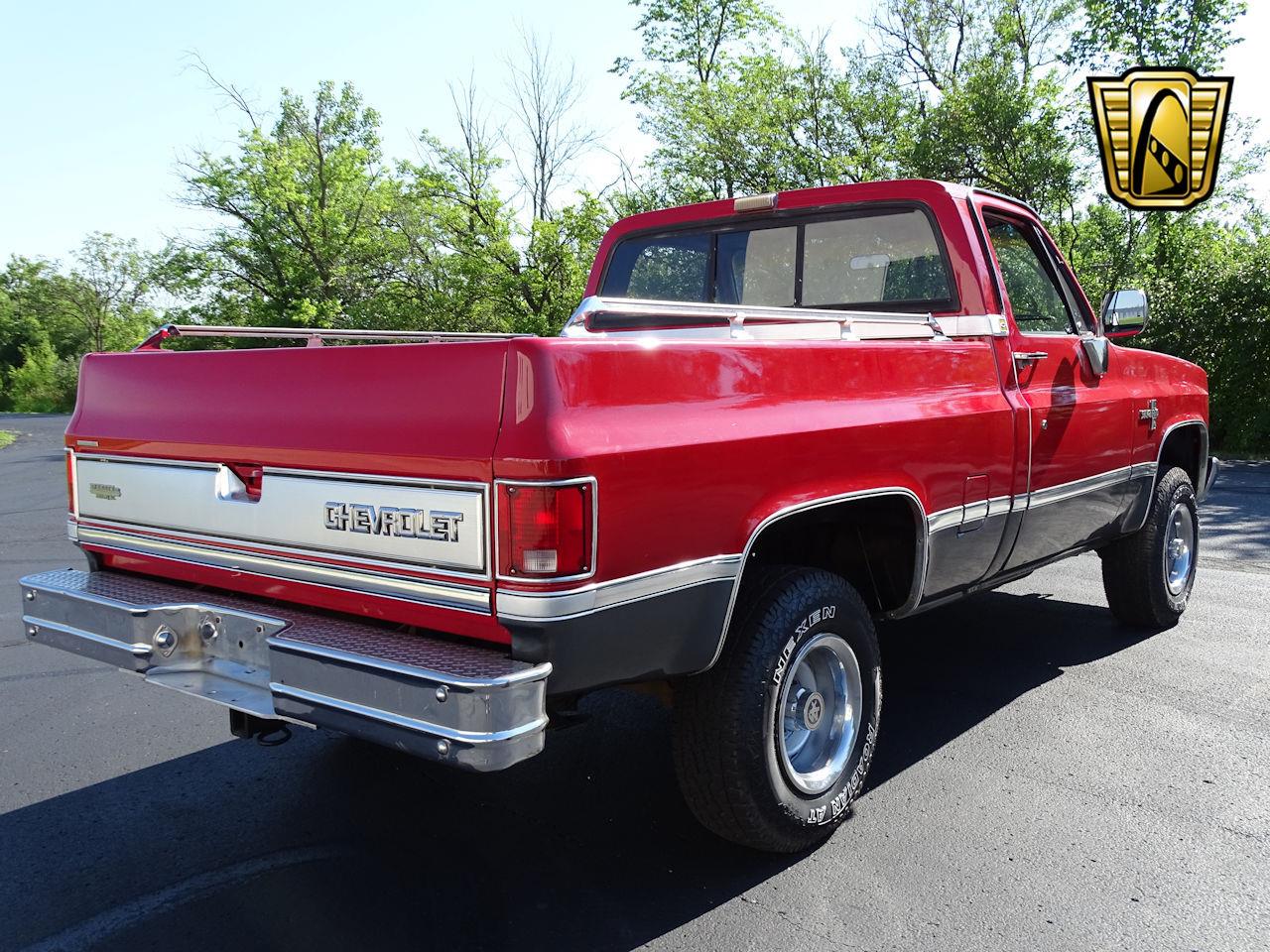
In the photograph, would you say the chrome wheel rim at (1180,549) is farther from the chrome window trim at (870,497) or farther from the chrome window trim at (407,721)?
the chrome window trim at (407,721)

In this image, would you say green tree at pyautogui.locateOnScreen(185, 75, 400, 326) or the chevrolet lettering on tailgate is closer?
the chevrolet lettering on tailgate

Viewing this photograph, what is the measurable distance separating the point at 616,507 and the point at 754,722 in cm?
82

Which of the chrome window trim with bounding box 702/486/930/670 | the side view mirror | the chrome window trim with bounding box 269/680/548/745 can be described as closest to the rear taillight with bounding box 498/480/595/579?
the chrome window trim with bounding box 269/680/548/745

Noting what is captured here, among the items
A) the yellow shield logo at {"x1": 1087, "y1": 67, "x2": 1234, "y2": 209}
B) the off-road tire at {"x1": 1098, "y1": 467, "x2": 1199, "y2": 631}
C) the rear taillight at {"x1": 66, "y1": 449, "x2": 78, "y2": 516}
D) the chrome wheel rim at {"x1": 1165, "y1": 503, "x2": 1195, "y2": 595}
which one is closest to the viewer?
the rear taillight at {"x1": 66, "y1": 449, "x2": 78, "y2": 516}

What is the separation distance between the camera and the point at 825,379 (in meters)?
2.90

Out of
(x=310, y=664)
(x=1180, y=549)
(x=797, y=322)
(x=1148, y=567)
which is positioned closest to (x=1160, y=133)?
(x=1180, y=549)

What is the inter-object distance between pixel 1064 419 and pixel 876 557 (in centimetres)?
124

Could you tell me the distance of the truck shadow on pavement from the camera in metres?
2.59

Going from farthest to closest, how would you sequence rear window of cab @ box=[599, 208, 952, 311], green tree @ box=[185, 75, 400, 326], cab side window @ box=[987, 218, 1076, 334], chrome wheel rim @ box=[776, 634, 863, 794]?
green tree @ box=[185, 75, 400, 326] < cab side window @ box=[987, 218, 1076, 334] < rear window of cab @ box=[599, 208, 952, 311] < chrome wheel rim @ box=[776, 634, 863, 794]

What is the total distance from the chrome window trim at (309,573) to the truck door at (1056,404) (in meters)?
2.39

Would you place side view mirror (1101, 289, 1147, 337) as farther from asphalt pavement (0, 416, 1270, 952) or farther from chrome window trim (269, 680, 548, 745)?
chrome window trim (269, 680, 548, 745)

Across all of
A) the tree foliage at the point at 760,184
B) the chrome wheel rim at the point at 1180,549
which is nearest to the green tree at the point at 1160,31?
the tree foliage at the point at 760,184

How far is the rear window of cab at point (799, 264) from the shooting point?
386cm

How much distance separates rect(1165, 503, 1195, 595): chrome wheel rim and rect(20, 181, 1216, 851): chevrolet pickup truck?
4.81ft
